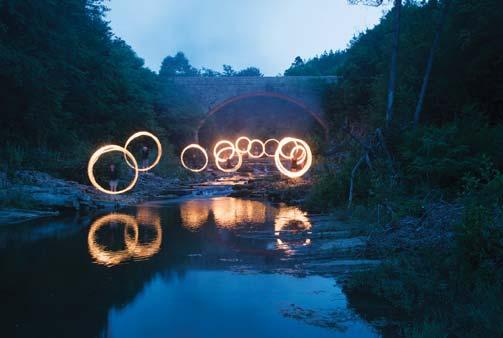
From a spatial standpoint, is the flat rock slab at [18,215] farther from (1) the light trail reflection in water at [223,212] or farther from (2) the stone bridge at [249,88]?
(2) the stone bridge at [249,88]

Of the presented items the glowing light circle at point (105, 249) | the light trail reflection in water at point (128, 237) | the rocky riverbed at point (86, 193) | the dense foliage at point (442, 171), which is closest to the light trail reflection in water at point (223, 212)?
the light trail reflection in water at point (128, 237)

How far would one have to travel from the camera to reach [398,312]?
536 centimetres

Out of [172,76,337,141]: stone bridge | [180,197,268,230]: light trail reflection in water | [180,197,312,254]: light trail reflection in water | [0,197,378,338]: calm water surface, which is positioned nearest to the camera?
[0,197,378,338]: calm water surface

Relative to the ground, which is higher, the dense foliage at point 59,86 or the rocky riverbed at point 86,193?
the dense foliage at point 59,86

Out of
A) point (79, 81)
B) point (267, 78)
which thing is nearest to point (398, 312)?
point (79, 81)

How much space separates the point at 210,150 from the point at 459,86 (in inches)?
1114

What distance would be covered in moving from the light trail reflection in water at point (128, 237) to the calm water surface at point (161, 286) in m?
0.02

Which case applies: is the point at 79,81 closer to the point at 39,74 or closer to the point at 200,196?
the point at 39,74

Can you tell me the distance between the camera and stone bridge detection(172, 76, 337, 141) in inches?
1491

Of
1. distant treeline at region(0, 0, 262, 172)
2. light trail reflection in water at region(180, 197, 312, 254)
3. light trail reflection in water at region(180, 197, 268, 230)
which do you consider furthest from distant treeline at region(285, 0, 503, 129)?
distant treeline at region(0, 0, 262, 172)

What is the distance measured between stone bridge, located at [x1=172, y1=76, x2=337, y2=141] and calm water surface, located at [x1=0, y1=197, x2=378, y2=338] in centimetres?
2791

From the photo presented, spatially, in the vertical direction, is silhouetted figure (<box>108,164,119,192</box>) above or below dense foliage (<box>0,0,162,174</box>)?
below

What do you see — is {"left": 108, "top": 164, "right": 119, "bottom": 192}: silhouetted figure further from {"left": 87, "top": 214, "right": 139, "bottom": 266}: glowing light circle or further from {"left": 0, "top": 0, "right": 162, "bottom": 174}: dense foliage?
{"left": 87, "top": 214, "right": 139, "bottom": 266}: glowing light circle

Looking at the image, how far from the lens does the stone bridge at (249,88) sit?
124ft
